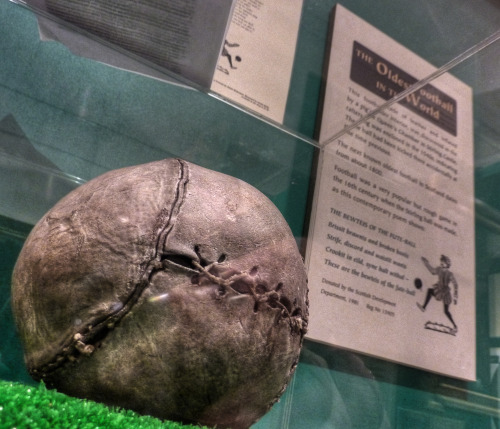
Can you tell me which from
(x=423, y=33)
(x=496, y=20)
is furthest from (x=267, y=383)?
(x=423, y=33)

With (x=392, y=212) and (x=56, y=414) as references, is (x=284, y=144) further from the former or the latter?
(x=56, y=414)

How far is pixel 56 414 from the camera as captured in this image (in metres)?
1.12

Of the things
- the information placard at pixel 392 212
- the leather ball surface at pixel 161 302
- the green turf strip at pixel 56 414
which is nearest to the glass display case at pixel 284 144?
the information placard at pixel 392 212

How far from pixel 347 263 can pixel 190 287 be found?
149 centimetres

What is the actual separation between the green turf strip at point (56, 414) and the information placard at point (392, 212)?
1.35m

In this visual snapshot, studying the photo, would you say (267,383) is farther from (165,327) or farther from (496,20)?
(496,20)

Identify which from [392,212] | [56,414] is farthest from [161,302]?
[392,212]

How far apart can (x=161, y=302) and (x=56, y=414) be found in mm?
354

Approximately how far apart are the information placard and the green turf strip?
1348 millimetres

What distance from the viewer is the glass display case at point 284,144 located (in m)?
2.14

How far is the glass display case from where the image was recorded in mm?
2143

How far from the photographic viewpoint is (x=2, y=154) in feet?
6.74

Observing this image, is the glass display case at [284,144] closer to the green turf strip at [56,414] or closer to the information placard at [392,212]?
the information placard at [392,212]

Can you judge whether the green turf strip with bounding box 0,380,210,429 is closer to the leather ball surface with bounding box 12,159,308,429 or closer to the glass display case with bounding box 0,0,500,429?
the leather ball surface with bounding box 12,159,308,429
